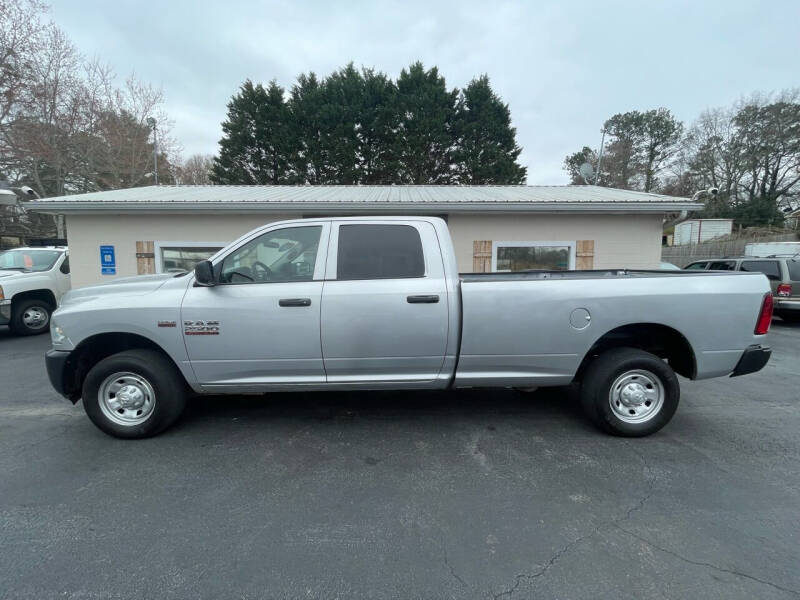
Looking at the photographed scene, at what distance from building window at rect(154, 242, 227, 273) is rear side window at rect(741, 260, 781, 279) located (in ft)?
42.5

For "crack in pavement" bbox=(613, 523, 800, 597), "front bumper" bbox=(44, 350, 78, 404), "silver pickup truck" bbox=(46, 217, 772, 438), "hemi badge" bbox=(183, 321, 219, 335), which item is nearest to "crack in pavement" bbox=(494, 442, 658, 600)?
A: "crack in pavement" bbox=(613, 523, 800, 597)

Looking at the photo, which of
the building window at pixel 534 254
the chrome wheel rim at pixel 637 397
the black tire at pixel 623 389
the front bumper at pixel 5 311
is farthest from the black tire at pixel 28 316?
the chrome wheel rim at pixel 637 397

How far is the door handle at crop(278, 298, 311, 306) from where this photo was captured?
10.8 feet

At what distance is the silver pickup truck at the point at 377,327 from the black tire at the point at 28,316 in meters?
6.45

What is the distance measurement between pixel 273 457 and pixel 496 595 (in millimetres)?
2037

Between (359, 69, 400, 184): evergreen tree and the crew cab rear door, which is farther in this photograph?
(359, 69, 400, 184): evergreen tree

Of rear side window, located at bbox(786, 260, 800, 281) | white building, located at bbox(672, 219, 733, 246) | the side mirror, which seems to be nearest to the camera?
the side mirror

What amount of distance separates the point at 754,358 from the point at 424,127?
77.7ft

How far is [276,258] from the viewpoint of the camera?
3584 millimetres

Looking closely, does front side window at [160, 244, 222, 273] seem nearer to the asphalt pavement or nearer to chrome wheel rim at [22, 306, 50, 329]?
chrome wheel rim at [22, 306, 50, 329]

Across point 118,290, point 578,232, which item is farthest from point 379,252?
point 578,232

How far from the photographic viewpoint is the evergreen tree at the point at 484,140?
24594 millimetres

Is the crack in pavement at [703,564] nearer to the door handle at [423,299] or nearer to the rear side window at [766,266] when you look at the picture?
the door handle at [423,299]

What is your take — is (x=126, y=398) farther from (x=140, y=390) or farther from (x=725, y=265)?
(x=725, y=265)
